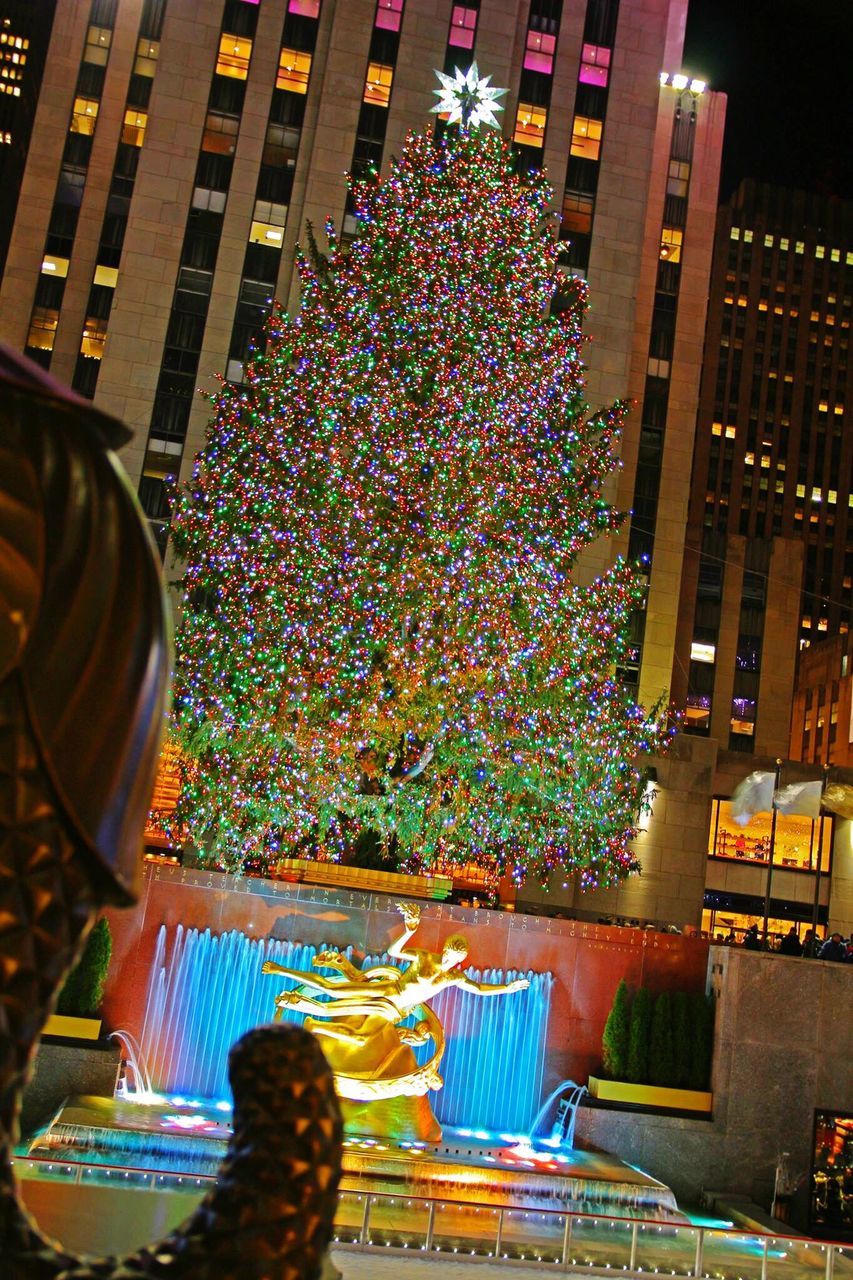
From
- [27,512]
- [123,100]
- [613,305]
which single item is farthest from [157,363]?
[27,512]

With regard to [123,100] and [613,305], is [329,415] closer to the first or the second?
[613,305]

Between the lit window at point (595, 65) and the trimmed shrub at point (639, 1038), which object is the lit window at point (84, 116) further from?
the trimmed shrub at point (639, 1038)

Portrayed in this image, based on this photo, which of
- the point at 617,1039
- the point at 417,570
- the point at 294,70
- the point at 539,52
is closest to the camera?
the point at 617,1039

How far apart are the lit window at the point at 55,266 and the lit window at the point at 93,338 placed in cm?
178

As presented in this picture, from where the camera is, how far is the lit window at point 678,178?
144 feet

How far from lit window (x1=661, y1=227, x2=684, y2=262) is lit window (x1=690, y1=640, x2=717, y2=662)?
51.7 feet

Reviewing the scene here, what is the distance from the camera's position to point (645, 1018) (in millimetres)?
14969

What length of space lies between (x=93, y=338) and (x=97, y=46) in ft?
32.8

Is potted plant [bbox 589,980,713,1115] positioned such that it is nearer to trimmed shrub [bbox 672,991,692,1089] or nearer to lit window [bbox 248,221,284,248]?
trimmed shrub [bbox 672,991,692,1089]

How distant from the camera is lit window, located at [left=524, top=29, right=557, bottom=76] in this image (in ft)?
135

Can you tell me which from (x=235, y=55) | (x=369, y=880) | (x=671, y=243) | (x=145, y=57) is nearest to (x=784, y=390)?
(x=671, y=243)

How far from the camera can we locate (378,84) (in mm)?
39344

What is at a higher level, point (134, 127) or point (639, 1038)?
point (134, 127)

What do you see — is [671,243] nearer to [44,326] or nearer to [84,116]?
[84,116]
